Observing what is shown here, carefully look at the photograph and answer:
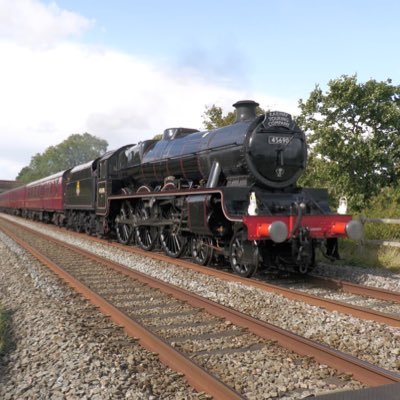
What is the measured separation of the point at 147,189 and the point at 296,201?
4.74 metres

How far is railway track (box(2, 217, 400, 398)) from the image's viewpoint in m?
3.59

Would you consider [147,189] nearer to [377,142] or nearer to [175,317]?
[377,142]

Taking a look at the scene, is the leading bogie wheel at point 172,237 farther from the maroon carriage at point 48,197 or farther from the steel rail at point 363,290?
the maroon carriage at point 48,197

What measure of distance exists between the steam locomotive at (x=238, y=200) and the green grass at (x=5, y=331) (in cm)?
366

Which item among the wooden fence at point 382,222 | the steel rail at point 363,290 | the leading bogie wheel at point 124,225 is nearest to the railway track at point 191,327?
the steel rail at point 363,290

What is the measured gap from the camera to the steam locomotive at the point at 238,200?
7746mm

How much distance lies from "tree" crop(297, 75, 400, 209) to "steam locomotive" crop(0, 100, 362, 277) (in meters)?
3.62

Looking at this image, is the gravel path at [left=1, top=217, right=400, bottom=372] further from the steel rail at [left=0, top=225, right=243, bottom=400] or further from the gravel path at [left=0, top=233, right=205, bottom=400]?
the gravel path at [left=0, top=233, right=205, bottom=400]

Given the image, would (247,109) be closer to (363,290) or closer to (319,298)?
(363,290)

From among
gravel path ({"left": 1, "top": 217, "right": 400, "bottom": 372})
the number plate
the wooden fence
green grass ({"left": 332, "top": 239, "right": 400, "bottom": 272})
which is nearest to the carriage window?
gravel path ({"left": 1, "top": 217, "right": 400, "bottom": 372})

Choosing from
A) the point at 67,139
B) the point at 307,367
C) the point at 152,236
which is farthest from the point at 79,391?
the point at 67,139

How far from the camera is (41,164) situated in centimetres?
10312

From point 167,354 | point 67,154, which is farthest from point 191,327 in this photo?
point 67,154

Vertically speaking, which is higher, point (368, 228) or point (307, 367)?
point (368, 228)
